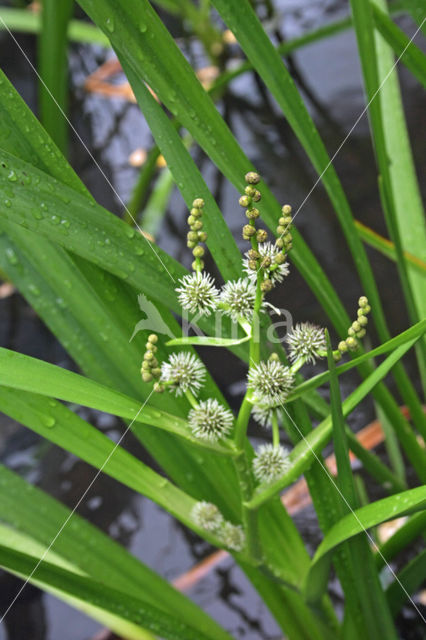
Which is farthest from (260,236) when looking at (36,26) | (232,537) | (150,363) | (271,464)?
(36,26)

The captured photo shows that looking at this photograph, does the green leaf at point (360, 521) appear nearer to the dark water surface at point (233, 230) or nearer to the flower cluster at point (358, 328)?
the flower cluster at point (358, 328)

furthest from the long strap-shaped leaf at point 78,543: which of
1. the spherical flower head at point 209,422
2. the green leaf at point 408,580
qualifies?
the spherical flower head at point 209,422

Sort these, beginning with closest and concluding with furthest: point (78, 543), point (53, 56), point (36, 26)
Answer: point (78, 543) → point (53, 56) → point (36, 26)

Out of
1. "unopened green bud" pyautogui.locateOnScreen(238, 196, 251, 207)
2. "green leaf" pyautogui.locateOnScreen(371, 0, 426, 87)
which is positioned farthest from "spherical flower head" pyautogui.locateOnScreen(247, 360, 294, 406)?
"green leaf" pyautogui.locateOnScreen(371, 0, 426, 87)

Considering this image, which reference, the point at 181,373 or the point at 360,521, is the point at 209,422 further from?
the point at 360,521

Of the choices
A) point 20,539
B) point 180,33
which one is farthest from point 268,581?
point 180,33

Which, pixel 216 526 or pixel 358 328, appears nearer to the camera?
pixel 358 328

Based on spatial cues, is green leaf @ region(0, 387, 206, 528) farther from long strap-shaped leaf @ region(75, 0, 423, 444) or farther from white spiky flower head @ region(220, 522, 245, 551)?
long strap-shaped leaf @ region(75, 0, 423, 444)

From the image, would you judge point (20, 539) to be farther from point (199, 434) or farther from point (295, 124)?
point (295, 124)
